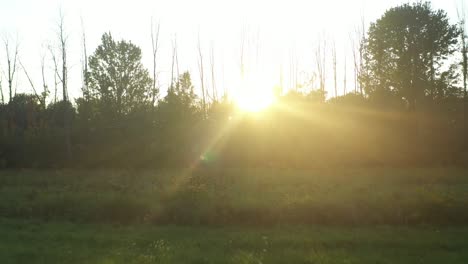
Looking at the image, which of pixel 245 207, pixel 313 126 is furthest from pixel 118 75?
pixel 245 207

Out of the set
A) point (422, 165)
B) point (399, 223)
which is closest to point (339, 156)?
point (422, 165)

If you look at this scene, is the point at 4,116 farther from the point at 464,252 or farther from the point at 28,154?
the point at 464,252

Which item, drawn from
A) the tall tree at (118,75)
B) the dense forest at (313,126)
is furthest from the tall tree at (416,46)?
the tall tree at (118,75)

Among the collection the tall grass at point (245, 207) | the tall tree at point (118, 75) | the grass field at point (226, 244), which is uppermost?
the tall tree at point (118, 75)

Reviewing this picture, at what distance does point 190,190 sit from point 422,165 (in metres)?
27.9

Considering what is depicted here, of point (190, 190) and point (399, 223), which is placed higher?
point (190, 190)

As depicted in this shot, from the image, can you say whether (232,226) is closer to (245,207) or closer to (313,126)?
(245,207)

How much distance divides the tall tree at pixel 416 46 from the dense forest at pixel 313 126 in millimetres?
98

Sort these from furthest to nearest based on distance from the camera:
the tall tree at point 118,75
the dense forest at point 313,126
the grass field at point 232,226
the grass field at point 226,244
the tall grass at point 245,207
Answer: the tall tree at point 118,75, the dense forest at point 313,126, the tall grass at point 245,207, the grass field at point 232,226, the grass field at point 226,244

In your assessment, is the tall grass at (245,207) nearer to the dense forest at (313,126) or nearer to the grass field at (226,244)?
the grass field at (226,244)

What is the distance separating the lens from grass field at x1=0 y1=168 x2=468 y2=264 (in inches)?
487

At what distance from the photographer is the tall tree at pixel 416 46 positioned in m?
49.2

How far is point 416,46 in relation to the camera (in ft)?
161

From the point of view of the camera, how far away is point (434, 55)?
4975 centimetres
